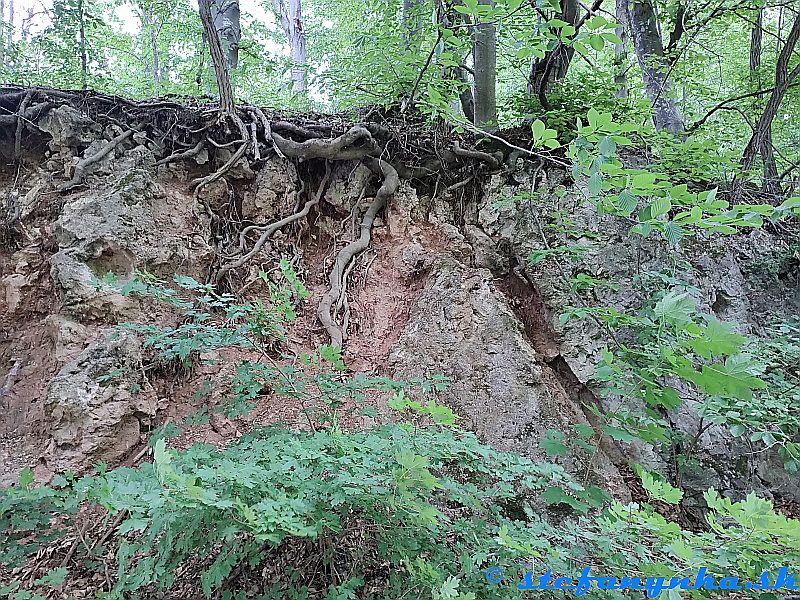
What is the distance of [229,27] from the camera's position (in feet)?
18.3

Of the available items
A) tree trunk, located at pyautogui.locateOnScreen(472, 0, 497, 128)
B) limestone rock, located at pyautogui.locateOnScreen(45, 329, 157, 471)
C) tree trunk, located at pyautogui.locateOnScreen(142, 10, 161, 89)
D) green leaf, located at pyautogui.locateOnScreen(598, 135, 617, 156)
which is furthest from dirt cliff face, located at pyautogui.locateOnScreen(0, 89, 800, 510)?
tree trunk, located at pyautogui.locateOnScreen(142, 10, 161, 89)

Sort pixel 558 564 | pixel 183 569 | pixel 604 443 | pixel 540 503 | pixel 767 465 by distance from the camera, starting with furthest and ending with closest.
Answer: pixel 767 465, pixel 604 443, pixel 540 503, pixel 183 569, pixel 558 564

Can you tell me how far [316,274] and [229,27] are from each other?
138 inches

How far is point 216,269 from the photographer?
3.91 meters

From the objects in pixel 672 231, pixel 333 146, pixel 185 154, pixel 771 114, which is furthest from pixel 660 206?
pixel 771 114

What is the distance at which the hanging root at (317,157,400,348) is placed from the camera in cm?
392

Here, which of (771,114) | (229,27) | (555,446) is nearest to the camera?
(555,446)

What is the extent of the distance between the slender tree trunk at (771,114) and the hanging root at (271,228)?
13.8 feet

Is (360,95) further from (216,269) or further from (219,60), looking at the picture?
(216,269)

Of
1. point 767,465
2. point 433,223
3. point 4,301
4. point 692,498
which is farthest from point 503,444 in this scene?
point 4,301

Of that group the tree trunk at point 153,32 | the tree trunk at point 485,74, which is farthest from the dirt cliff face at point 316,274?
the tree trunk at point 153,32

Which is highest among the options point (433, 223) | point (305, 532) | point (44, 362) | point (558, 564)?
point (433, 223)

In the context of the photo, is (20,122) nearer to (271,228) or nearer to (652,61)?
(271,228)

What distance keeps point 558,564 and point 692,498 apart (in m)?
2.61
